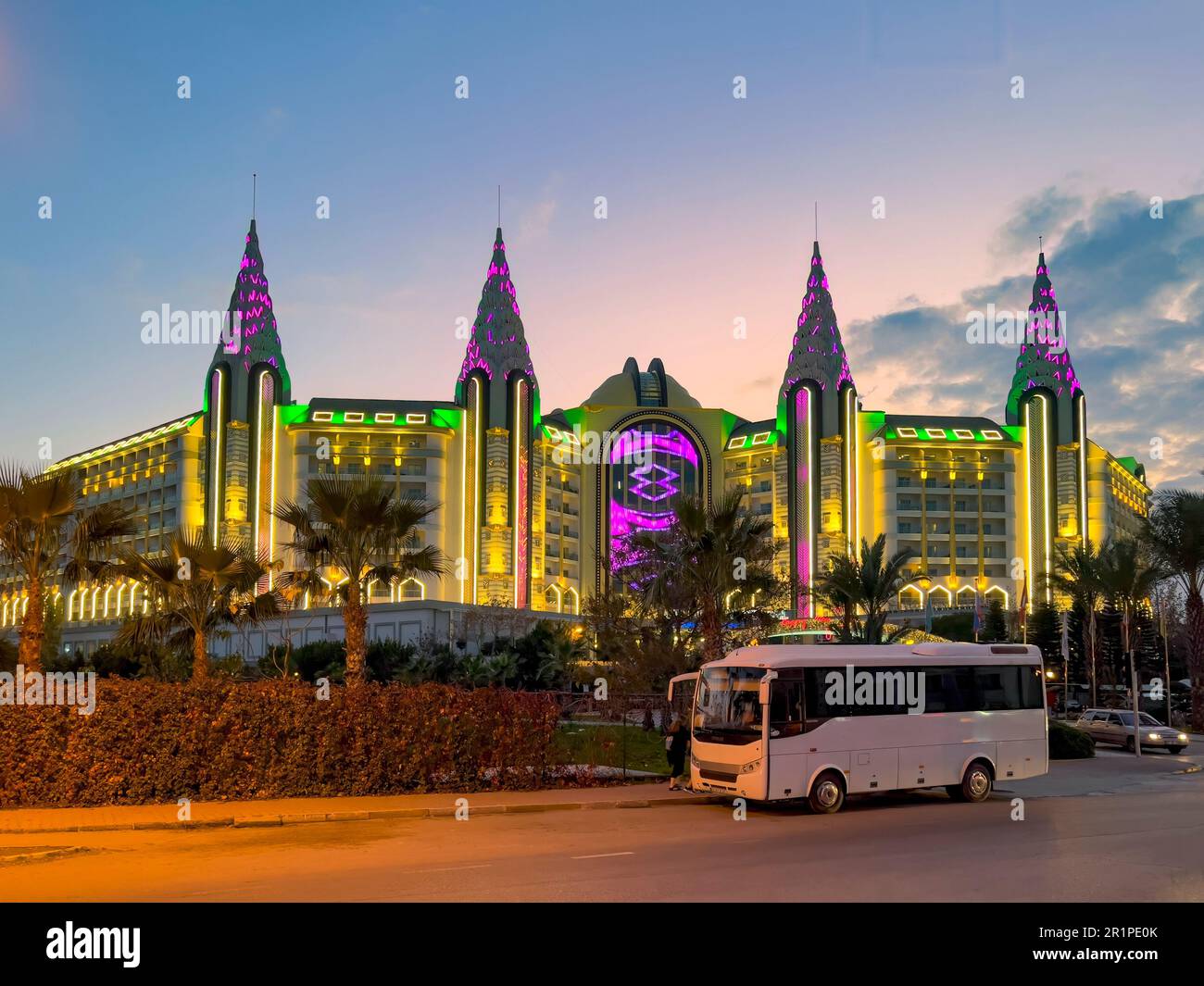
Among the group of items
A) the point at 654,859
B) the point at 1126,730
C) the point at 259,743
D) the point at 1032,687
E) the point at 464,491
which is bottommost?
the point at 1126,730

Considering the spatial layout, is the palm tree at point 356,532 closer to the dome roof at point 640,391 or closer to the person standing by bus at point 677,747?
the person standing by bus at point 677,747

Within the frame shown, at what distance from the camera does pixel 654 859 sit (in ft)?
46.3

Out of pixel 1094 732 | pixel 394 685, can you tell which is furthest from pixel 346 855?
pixel 1094 732

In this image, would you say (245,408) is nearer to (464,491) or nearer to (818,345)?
(464,491)

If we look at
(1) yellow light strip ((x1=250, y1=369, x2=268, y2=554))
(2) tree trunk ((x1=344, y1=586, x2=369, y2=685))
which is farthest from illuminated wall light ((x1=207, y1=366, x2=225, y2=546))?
(2) tree trunk ((x1=344, y1=586, x2=369, y2=685))

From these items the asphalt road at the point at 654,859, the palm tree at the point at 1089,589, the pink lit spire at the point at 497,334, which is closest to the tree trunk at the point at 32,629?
the asphalt road at the point at 654,859

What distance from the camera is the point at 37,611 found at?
2262cm

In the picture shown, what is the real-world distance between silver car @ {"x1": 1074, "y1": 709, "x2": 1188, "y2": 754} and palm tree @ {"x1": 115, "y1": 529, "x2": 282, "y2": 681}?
85.2 ft

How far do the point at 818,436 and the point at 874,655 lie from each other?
92277 millimetres

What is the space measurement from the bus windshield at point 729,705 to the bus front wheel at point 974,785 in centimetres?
467

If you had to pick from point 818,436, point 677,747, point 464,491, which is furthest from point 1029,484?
point 677,747

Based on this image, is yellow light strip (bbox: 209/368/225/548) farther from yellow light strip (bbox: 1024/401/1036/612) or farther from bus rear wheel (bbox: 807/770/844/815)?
bus rear wheel (bbox: 807/770/844/815)

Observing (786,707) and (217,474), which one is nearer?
(786,707)
